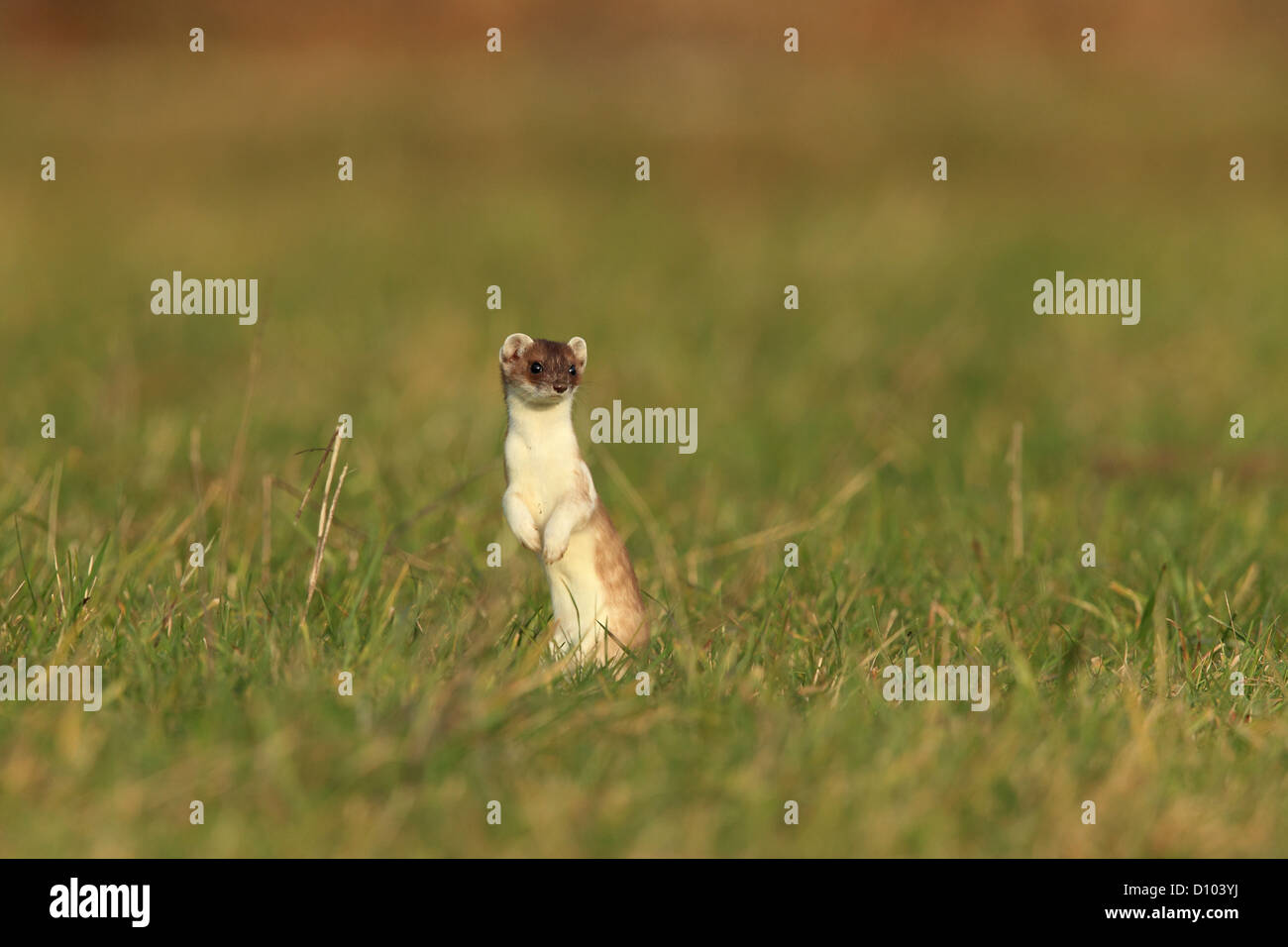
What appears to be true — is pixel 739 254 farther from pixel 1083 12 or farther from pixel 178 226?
pixel 1083 12

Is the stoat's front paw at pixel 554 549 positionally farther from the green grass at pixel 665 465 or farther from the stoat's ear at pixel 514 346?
the stoat's ear at pixel 514 346

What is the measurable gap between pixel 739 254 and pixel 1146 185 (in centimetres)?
569

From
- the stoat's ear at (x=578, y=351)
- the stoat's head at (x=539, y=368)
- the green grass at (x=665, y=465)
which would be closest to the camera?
the green grass at (x=665, y=465)

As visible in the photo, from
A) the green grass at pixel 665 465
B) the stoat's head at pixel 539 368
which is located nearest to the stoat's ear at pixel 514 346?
the stoat's head at pixel 539 368

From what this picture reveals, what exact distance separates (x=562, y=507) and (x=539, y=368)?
394mm

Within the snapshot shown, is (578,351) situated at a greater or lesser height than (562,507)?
greater

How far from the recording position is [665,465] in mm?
7965

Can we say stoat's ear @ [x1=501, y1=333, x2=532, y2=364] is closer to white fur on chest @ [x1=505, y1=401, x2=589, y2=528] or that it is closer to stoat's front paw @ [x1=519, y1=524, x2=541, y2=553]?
white fur on chest @ [x1=505, y1=401, x2=589, y2=528]

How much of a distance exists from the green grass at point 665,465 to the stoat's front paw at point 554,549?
0.16m

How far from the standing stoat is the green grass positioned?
18 centimetres

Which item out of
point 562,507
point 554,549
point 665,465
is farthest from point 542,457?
point 665,465

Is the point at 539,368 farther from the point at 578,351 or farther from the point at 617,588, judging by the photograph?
the point at 617,588

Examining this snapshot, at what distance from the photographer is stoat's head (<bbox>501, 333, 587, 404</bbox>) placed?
477cm

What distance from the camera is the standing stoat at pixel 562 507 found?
4.79 meters
